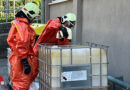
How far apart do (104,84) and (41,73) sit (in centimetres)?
93

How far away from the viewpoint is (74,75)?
13.3 feet

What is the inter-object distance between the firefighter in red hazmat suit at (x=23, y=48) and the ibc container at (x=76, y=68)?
646mm

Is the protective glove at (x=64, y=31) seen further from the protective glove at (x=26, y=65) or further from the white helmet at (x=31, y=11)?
the protective glove at (x=26, y=65)

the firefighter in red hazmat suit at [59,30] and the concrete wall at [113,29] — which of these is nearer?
the firefighter in red hazmat suit at [59,30]

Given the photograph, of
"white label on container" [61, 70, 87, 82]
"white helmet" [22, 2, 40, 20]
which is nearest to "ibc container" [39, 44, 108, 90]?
"white label on container" [61, 70, 87, 82]

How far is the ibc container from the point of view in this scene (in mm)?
4012

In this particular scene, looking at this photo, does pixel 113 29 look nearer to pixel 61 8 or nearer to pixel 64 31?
pixel 64 31

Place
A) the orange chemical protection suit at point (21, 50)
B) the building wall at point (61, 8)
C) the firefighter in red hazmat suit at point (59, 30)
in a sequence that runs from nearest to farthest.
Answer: the orange chemical protection suit at point (21, 50) → the firefighter in red hazmat suit at point (59, 30) → the building wall at point (61, 8)

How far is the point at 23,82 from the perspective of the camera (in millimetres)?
4930

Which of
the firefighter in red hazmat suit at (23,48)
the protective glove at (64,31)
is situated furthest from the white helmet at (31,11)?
the protective glove at (64,31)

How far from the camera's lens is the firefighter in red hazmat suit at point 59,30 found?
479 cm

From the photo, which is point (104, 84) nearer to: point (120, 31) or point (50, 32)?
point (50, 32)

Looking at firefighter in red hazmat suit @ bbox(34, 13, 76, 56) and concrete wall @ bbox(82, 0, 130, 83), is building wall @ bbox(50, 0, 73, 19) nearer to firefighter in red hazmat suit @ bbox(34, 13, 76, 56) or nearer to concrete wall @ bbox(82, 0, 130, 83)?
concrete wall @ bbox(82, 0, 130, 83)

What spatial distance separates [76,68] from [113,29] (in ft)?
10.0
